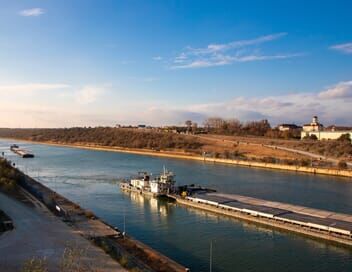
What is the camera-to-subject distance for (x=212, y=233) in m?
29.4

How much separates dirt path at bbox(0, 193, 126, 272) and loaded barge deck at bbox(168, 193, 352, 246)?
1291 cm

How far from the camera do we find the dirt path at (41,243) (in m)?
20.5

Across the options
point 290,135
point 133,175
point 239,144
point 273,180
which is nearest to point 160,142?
point 239,144

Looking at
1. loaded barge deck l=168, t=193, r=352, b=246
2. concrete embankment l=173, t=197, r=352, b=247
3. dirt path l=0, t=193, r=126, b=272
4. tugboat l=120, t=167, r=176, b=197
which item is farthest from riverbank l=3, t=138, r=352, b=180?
dirt path l=0, t=193, r=126, b=272

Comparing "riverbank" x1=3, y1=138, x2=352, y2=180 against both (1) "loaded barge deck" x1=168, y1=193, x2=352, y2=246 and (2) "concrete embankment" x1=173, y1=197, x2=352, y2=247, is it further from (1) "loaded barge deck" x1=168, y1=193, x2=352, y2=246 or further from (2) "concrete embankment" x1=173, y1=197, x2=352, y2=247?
(2) "concrete embankment" x1=173, y1=197, x2=352, y2=247

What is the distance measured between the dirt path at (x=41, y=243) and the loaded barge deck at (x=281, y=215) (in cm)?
1291

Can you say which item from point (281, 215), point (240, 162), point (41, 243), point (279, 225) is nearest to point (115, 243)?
point (41, 243)

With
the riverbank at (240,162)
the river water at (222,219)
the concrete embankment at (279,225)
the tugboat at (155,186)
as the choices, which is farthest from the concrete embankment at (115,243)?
the riverbank at (240,162)

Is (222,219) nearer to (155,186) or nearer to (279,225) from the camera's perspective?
(279,225)

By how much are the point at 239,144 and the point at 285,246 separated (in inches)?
2880

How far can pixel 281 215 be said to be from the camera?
3197 cm

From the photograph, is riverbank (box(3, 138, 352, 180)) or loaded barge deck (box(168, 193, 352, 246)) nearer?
loaded barge deck (box(168, 193, 352, 246))

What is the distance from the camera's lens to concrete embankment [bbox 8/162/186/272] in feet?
69.4

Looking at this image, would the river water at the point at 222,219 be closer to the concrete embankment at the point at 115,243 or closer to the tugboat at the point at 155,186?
the tugboat at the point at 155,186
